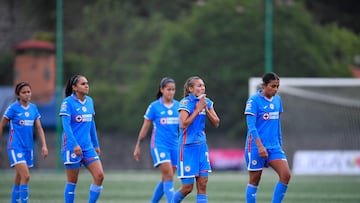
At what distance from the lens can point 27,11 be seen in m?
33.3

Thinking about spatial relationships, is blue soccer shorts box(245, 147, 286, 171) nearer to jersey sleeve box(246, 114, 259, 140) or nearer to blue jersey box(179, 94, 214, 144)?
jersey sleeve box(246, 114, 259, 140)

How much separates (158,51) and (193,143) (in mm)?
25667

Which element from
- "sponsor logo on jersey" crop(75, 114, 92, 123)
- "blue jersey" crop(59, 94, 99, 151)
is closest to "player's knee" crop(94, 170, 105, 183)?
"blue jersey" crop(59, 94, 99, 151)

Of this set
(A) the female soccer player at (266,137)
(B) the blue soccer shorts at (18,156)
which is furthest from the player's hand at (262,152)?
(B) the blue soccer shorts at (18,156)

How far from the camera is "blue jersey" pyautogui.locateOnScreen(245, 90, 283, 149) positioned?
11102mm

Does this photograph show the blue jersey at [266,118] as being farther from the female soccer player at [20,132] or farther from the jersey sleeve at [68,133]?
the female soccer player at [20,132]

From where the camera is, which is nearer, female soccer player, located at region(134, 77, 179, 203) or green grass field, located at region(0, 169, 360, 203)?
female soccer player, located at region(134, 77, 179, 203)

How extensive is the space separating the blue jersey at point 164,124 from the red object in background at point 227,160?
17.2 meters

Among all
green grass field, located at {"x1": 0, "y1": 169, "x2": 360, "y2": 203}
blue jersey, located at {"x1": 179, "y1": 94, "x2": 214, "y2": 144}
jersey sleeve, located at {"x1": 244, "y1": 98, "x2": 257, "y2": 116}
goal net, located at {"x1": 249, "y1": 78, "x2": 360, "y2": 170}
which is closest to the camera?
blue jersey, located at {"x1": 179, "y1": 94, "x2": 214, "y2": 144}

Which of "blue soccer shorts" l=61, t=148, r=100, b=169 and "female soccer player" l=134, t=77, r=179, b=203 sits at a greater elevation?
"female soccer player" l=134, t=77, r=179, b=203

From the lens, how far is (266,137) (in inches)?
437

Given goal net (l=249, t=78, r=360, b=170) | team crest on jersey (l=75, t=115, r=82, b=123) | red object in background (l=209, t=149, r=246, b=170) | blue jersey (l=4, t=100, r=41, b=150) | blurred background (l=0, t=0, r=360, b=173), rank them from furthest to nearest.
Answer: blurred background (l=0, t=0, r=360, b=173) → red object in background (l=209, t=149, r=246, b=170) → goal net (l=249, t=78, r=360, b=170) → blue jersey (l=4, t=100, r=41, b=150) → team crest on jersey (l=75, t=115, r=82, b=123)

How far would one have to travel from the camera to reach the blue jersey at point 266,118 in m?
11.1

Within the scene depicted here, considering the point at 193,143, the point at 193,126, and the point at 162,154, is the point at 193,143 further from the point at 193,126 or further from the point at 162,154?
the point at 162,154
